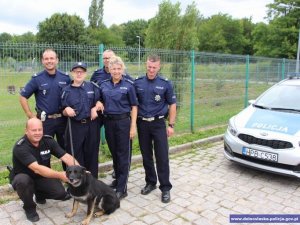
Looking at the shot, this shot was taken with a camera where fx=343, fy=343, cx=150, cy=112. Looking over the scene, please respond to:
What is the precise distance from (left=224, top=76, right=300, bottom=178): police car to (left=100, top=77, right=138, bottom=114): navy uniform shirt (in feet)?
7.00

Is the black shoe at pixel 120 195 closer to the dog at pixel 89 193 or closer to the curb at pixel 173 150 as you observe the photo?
the dog at pixel 89 193

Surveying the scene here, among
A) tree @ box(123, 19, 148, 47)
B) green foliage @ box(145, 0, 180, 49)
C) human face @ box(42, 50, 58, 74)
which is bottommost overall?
human face @ box(42, 50, 58, 74)

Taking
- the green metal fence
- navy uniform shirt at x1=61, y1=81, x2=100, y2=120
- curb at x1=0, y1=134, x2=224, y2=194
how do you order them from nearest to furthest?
navy uniform shirt at x1=61, y1=81, x2=100, y2=120, curb at x1=0, y1=134, x2=224, y2=194, the green metal fence

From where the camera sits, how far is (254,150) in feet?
18.0

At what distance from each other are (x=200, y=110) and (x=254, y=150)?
4235mm

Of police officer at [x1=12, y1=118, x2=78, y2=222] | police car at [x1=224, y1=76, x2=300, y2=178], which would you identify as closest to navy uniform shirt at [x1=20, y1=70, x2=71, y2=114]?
police officer at [x1=12, y1=118, x2=78, y2=222]

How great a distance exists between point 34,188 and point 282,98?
473 cm

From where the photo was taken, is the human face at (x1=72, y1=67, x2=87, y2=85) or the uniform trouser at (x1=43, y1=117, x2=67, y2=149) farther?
the uniform trouser at (x1=43, y1=117, x2=67, y2=149)

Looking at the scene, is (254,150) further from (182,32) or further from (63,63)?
(182,32)

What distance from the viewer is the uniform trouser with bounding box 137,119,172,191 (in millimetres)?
4746

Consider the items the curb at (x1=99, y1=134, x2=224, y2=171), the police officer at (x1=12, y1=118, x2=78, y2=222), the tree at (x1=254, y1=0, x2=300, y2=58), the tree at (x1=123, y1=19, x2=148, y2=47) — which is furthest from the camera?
the tree at (x1=123, y1=19, x2=148, y2=47)

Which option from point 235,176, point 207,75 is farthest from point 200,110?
point 235,176

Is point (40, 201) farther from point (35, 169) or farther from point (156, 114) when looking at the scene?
point (156, 114)

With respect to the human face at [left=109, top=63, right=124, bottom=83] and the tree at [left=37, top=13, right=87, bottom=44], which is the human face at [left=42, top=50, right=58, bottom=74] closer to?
the human face at [left=109, top=63, right=124, bottom=83]
